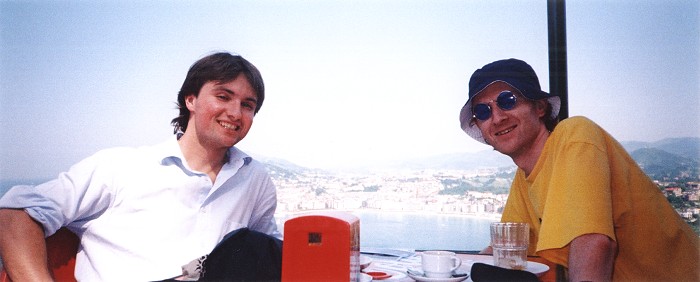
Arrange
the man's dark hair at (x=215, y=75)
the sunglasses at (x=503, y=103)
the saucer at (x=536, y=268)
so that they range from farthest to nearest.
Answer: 1. the man's dark hair at (x=215, y=75)
2. the sunglasses at (x=503, y=103)
3. the saucer at (x=536, y=268)

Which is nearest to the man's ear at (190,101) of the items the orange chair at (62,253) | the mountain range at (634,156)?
the mountain range at (634,156)

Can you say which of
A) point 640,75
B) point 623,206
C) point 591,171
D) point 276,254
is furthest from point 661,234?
point 276,254

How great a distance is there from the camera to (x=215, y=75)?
1.76 m

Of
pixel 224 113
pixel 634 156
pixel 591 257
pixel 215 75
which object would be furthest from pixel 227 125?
pixel 634 156

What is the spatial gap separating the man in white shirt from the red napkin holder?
0.76 metres

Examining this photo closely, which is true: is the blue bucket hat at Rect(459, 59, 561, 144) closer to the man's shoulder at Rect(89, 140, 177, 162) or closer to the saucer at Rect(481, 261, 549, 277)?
the saucer at Rect(481, 261, 549, 277)

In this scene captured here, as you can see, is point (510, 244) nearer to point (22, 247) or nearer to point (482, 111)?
point (482, 111)

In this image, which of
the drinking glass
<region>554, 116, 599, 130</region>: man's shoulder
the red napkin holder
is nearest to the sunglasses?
<region>554, 116, 599, 130</region>: man's shoulder

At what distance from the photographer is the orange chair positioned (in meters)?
1.27

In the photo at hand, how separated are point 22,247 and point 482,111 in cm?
145

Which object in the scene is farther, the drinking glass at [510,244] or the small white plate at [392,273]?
the drinking glass at [510,244]

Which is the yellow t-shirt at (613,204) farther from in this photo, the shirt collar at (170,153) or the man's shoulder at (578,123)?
the shirt collar at (170,153)

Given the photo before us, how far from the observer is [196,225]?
166cm

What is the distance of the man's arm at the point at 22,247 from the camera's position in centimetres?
116
